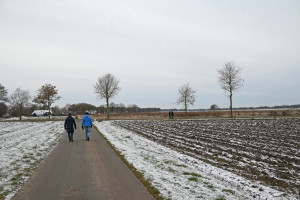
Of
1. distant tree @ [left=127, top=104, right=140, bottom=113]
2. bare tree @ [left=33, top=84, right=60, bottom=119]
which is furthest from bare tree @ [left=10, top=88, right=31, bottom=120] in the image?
distant tree @ [left=127, top=104, right=140, bottom=113]

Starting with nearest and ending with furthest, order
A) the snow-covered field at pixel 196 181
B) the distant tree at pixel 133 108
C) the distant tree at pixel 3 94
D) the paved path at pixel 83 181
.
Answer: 1. the paved path at pixel 83 181
2. the snow-covered field at pixel 196 181
3. the distant tree at pixel 3 94
4. the distant tree at pixel 133 108

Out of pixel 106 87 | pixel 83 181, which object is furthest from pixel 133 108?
pixel 83 181

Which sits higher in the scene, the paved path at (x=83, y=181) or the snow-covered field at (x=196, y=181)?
the paved path at (x=83, y=181)

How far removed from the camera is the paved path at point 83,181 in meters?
5.48

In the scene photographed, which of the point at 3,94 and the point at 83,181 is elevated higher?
the point at 3,94

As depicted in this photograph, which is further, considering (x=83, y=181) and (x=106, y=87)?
(x=106, y=87)

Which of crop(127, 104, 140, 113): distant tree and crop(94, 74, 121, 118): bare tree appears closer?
crop(94, 74, 121, 118): bare tree

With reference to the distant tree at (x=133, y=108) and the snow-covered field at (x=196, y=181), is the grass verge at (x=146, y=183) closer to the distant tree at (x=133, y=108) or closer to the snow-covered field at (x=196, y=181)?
the snow-covered field at (x=196, y=181)

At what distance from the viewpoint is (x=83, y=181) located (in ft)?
21.5

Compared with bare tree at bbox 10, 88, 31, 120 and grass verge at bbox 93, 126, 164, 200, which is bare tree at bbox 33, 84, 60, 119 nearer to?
bare tree at bbox 10, 88, 31, 120

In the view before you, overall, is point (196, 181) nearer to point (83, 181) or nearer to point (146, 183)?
point (146, 183)

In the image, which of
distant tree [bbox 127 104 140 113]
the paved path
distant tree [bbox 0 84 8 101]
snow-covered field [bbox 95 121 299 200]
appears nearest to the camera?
the paved path

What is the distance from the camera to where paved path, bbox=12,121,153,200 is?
216 inches

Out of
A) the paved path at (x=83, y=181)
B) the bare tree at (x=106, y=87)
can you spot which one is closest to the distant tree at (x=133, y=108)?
the bare tree at (x=106, y=87)
